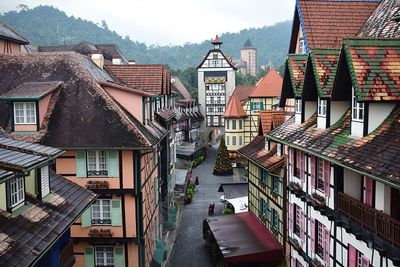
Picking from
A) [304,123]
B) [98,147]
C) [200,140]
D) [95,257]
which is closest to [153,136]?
[98,147]

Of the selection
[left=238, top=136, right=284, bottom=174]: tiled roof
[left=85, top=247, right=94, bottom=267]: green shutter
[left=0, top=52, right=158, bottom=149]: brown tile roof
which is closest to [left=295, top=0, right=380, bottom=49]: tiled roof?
[left=238, top=136, right=284, bottom=174]: tiled roof

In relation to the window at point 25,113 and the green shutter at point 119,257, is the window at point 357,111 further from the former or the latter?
the window at point 25,113

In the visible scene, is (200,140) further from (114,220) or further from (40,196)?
(40,196)

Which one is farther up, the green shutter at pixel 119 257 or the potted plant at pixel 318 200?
the potted plant at pixel 318 200

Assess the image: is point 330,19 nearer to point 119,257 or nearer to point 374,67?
point 374,67

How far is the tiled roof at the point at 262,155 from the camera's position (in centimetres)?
2569

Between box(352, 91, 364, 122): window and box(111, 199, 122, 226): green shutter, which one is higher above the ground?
box(352, 91, 364, 122): window

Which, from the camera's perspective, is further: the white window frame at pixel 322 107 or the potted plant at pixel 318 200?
the potted plant at pixel 318 200

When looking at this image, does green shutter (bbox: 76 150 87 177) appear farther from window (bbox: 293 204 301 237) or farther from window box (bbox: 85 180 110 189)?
window (bbox: 293 204 301 237)

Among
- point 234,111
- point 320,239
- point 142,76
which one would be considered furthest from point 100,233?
point 234,111

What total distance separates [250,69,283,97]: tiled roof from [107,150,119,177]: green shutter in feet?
142

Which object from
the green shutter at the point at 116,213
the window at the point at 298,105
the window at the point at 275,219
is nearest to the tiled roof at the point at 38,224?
the green shutter at the point at 116,213

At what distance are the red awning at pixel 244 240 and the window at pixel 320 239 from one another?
786cm

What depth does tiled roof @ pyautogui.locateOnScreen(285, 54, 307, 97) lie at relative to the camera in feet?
60.4
